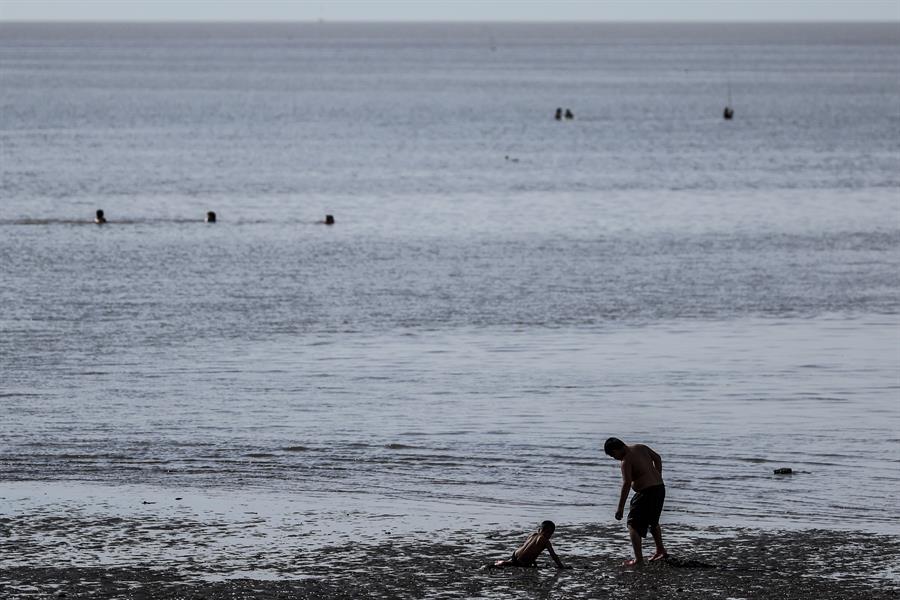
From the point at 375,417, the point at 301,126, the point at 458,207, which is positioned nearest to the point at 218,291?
the point at 375,417

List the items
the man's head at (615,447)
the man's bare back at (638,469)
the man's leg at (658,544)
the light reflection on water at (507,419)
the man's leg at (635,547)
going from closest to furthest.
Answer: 1. the man's head at (615,447)
2. the man's bare back at (638,469)
3. the man's leg at (635,547)
4. the man's leg at (658,544)
5. the light reflection on water at (507,419)

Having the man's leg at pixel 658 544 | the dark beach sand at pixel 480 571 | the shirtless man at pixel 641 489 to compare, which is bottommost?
the dark beach sand at pixel 480 571

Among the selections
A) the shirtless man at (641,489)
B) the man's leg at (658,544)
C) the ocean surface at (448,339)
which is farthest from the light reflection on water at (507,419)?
the shirtless man at (641,489)

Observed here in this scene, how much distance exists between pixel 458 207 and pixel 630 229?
9.98m

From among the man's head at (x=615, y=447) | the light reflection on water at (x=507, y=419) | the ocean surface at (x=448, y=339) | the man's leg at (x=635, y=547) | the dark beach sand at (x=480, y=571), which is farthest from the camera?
the ocean surface at (x=448, y=339)

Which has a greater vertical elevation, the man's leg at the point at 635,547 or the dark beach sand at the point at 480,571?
the man's leg at the point at 635,547

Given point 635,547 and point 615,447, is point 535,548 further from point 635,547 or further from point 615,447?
point 615,447

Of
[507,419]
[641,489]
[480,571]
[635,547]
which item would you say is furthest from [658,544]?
[507,419]

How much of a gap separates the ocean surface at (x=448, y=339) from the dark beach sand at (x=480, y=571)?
46.0 inches

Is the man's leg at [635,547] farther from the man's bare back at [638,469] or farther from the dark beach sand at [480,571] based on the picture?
the man's bare back at [638,469]

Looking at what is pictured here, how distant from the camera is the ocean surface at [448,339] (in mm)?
22016

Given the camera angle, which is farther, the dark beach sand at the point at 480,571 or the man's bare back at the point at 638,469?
the man's bare back at the point at 638,469

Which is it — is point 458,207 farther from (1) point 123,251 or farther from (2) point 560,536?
(2) point 560,536

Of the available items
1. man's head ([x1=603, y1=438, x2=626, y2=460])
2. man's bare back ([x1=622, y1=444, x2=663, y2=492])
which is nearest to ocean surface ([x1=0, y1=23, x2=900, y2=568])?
man's bare back ([x1=622, y1=444, x2=663, y2=492])
